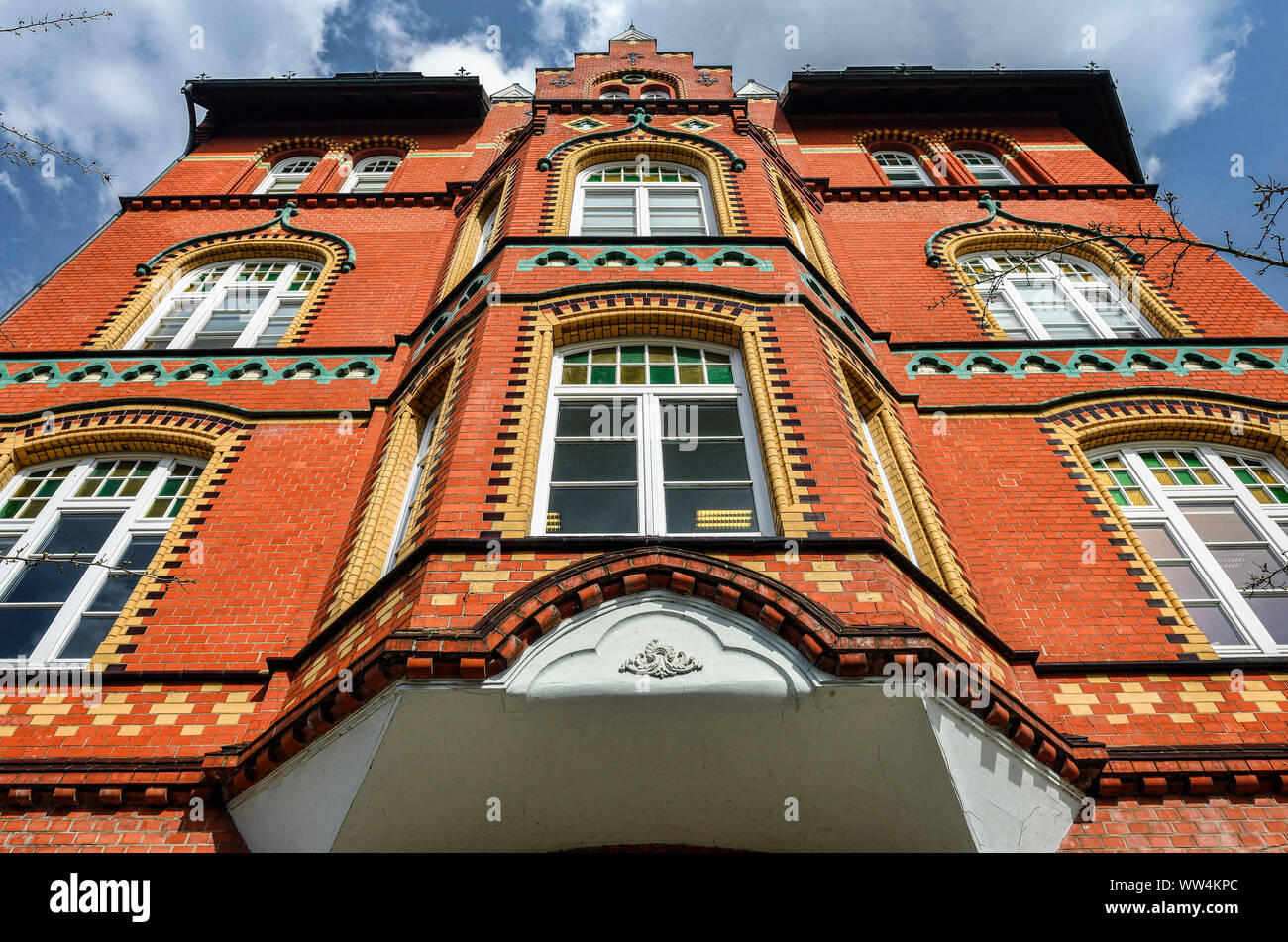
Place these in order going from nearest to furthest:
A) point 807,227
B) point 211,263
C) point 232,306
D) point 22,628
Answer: point 22,628, point 232,306, point 807,227, point 211,263

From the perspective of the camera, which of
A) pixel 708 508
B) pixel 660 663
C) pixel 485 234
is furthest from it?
pixel 485 234

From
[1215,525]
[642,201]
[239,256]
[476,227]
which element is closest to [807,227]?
[642,201]

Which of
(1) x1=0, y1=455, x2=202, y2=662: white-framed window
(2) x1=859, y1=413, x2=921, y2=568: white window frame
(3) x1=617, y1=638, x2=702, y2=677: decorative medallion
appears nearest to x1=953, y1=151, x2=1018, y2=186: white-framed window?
(2) x1=859, y1=413, x2=921, y2=568: white window frame

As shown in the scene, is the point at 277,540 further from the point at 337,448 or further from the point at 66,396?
the point at 66,396

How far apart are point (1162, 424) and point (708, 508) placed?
4699 mm

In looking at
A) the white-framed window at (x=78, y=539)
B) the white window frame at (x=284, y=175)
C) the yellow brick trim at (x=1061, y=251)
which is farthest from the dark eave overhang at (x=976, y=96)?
the white-framed window at (x=78, y=539)

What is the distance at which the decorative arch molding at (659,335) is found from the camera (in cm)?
540

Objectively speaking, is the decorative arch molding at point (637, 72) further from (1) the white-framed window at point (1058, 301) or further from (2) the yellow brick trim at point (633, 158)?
(1) the white-framed window at point (1058, 301)

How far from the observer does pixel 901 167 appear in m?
14.7

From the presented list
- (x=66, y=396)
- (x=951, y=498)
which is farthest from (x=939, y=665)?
(x=66, y=396)

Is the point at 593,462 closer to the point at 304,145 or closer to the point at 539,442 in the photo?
the point at 539,442

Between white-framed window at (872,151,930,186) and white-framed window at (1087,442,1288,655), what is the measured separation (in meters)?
7.48

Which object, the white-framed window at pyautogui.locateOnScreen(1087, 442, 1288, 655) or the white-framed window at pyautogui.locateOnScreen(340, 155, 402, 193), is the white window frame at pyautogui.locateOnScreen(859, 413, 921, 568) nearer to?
the white-framed window at pyautogui.locateOnScreen(1087, 442, 1288, 655)

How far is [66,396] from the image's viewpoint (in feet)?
27.2
